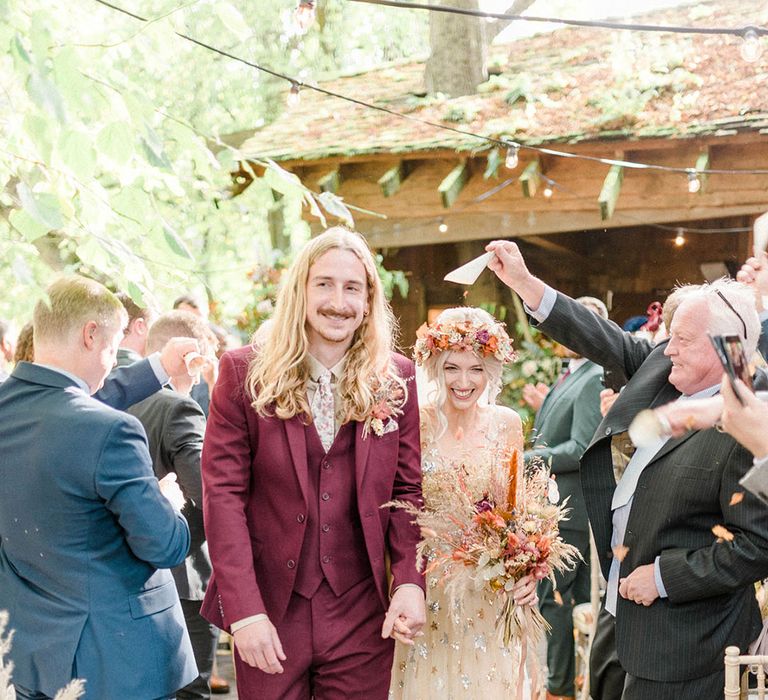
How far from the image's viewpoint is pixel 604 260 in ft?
34.6

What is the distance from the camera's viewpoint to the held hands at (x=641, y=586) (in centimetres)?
305

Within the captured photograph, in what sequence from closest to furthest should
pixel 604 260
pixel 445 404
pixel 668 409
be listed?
pixel 668 409, pixel 445 404, pixel 604 260

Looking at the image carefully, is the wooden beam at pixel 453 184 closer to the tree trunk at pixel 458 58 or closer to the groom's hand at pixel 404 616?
the tree trunk at pixel 458 58

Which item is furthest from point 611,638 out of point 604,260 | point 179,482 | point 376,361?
point 604,260

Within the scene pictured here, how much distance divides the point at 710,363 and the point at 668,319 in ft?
3.55

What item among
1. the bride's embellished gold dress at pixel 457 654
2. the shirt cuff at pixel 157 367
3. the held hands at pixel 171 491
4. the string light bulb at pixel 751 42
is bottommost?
the bride's embellished gold dress at pixel 457 654

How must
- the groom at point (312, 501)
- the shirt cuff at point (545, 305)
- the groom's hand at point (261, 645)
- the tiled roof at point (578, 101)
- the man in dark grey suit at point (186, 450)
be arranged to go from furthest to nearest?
1. the tiled roof at point (578, 101)
2. the man in dark grey suit at point (186, 450)
3. the shirt cuff at point (545, 305)
4. the groom at point (312, 501)
5. the groom's hand at point (261, 645)

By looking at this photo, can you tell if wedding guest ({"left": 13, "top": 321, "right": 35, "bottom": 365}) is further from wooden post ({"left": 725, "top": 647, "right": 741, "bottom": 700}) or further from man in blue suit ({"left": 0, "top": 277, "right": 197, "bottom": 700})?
wooden post ({"left": 725, "top": 647, "right": 741, "bottom": 700})

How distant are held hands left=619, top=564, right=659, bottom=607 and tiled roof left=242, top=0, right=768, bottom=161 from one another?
5.58 metres

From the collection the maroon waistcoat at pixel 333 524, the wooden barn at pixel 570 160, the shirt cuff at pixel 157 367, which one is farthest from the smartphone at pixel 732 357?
the wooden barn at pixel 570 160

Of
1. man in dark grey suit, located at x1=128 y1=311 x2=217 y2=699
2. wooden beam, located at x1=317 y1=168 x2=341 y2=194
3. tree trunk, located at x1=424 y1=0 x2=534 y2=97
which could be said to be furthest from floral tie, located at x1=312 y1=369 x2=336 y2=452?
tree trunk, located at x1=424 y1=0 x2=534 y2=97

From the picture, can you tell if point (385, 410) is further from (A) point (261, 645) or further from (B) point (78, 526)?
(B) point (78, 526)

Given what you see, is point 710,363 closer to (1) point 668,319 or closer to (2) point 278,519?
(1) point 668,319

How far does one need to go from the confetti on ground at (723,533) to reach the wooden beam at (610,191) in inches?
201
